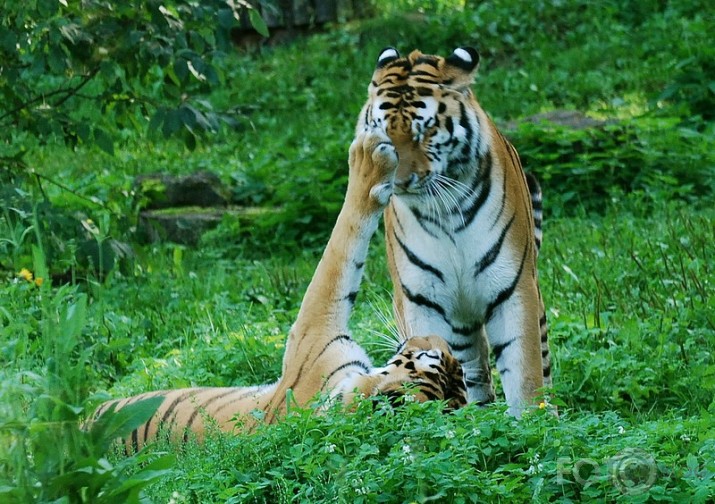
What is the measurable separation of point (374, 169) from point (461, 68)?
675mm

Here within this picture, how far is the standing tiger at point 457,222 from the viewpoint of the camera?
4.28 metres

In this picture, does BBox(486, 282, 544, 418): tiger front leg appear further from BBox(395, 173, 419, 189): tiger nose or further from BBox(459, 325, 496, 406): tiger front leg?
BBox(395, 173, 419, 189): tiger nose

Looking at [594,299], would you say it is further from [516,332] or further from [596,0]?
[596,0]

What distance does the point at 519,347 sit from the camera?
428cm

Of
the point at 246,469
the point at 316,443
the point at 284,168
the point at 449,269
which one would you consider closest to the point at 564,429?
the point at 316,443

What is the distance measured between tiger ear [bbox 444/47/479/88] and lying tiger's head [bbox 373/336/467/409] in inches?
40.9

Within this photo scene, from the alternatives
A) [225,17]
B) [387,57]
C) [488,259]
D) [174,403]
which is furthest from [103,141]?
[488,259]

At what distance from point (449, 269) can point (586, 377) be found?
953 mm

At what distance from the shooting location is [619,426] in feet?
11.4

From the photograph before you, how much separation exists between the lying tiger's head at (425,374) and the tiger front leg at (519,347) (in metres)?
0.45

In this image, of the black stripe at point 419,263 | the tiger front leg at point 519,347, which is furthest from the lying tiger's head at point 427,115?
the tiger front leg at point 519,347

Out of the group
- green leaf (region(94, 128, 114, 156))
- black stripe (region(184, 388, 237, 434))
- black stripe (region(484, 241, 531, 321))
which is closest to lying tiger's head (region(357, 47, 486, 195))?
black stripe (region(484, 241, 531, 321))

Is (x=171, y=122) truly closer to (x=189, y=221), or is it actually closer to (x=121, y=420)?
(x=189, y=221)

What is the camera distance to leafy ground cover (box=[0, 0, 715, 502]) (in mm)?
2984
